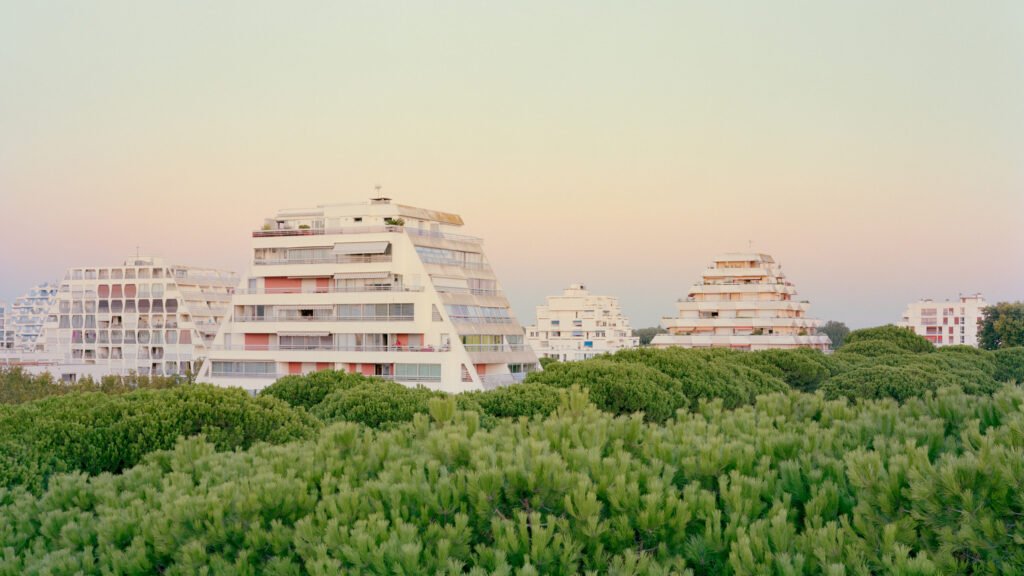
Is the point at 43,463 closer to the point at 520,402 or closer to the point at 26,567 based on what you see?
the point at 26,567

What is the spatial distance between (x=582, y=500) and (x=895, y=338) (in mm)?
65814

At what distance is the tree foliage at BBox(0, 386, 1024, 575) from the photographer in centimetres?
689

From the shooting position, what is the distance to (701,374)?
36.1 metres

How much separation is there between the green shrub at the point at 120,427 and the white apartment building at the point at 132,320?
318ft

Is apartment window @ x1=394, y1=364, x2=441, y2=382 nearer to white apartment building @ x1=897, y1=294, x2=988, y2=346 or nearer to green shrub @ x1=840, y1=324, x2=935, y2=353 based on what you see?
green shrub @ x1=840, y1=324, x2=935, y2=353

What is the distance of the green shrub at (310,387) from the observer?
32.0 m

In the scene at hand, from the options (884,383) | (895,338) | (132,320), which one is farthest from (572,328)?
(884,383)

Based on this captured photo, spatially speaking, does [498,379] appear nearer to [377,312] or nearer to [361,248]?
[377,312]

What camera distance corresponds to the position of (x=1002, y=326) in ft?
292

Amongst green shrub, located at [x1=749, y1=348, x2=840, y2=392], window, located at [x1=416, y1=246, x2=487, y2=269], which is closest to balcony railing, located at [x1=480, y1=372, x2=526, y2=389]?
window, located at [x1=416, y1=246, x2=487, y2=269]

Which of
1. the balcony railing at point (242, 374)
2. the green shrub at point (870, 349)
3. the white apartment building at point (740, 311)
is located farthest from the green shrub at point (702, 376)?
the white apartment building at point (740, 311)

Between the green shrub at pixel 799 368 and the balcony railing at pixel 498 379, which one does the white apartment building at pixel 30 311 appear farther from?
the green shrub at pixel 799 368

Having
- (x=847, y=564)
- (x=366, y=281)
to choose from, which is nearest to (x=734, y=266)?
(x=366, y=281)

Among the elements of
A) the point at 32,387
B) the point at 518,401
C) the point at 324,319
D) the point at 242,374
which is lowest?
the point at 32,387
